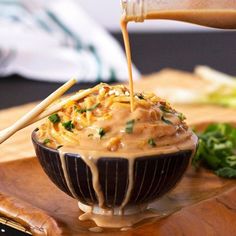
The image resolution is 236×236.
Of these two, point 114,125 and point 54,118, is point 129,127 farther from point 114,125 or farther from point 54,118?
point 54,118

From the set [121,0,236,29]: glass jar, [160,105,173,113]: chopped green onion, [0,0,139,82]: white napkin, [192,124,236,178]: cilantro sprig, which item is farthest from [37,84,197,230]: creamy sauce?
[0,0,139,82]: white napkin

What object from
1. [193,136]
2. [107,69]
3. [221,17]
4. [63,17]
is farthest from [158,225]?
[63,17]

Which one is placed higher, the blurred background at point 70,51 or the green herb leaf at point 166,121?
the green herb leaf at point 166,121

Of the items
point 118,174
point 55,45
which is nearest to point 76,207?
point 118,174

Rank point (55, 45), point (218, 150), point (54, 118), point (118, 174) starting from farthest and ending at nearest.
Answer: point (55, 45) → point (218, 150) → point (54, 118) → point (118, 174)

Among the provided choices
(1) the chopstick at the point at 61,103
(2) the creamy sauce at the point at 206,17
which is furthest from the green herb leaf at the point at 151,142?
(2) the creamy sauce at the point at 206,17

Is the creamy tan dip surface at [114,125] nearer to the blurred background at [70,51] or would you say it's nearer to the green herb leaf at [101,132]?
the green herb leaf at [101,132]
